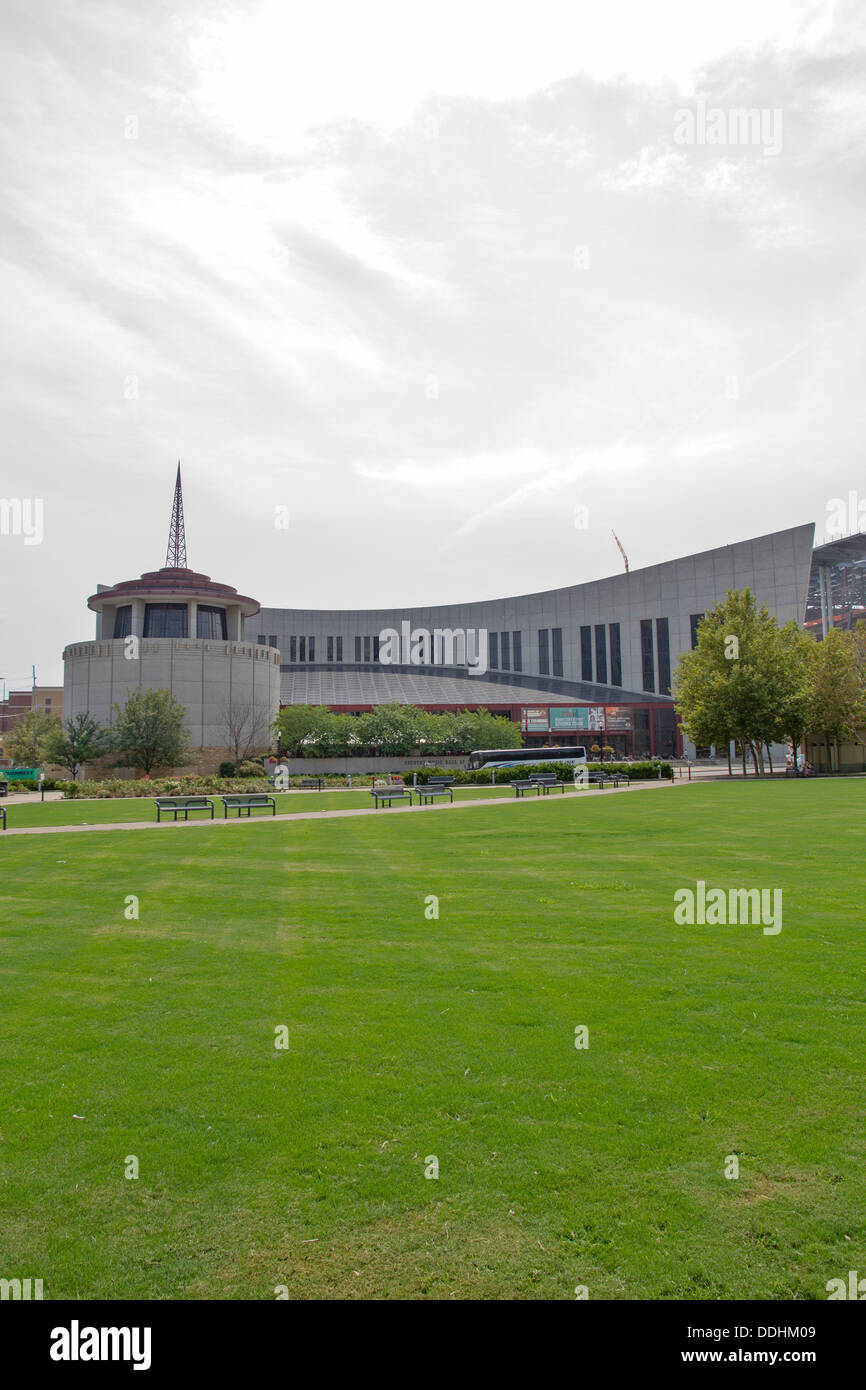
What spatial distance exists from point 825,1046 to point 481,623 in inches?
4075

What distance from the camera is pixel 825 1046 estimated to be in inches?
244

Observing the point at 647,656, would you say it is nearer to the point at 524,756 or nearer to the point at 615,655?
the point at 615,655

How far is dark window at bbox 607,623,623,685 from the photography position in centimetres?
9688

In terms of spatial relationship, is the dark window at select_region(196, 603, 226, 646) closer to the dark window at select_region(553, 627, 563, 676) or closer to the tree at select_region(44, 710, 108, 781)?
the tree at select_region(44, 710, 108, 781)

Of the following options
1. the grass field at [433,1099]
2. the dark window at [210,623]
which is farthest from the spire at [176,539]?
the grass field at [433,1099]

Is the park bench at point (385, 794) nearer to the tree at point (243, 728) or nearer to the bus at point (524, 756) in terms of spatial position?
the bus at point (524, 756)

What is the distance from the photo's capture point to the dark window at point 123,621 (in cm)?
7194

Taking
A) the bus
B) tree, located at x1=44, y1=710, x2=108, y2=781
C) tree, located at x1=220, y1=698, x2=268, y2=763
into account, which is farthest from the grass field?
tree, located at x1=220, y1=698, x2=268, y2=763

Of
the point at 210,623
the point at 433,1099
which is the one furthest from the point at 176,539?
the point at 433,1099

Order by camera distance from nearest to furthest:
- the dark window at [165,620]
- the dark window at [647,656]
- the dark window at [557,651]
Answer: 1. the dark window at [165,620]
2. the dark window at [647,656]
3. the dark window at [557,651]

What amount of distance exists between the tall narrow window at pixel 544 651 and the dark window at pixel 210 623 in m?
43.3

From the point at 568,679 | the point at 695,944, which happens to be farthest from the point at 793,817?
the point at 568,679

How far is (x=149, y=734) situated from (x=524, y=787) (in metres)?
25.6

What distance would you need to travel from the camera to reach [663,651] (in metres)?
92.9
